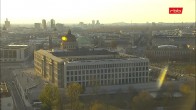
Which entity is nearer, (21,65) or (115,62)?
(115,62)

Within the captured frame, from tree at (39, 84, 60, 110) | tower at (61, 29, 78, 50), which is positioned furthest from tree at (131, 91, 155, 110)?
tower at (61, 29, 78, 50)

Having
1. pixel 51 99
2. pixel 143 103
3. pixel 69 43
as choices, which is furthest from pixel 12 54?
pixel 143 103

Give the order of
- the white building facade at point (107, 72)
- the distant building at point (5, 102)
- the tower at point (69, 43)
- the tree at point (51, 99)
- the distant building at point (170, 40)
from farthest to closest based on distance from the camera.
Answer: the distant building at point (170, 40)
the tower at point (69, 43)
the white building facade at point (107, 72)
the distant building at point (5, 102)
the tree at point (51, 99)

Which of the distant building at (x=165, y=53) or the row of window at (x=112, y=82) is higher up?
the distant building at (x=165, y=53)

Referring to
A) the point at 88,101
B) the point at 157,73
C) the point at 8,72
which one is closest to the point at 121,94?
the point at 88,101

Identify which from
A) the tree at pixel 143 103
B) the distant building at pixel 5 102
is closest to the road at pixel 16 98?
the distant building at pixel 5 102

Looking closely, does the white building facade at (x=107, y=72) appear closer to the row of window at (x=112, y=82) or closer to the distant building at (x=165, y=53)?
the row of window at (x=112, y=82)

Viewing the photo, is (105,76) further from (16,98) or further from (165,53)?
(165,53)

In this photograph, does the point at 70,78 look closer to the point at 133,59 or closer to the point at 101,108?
the point at 133,59

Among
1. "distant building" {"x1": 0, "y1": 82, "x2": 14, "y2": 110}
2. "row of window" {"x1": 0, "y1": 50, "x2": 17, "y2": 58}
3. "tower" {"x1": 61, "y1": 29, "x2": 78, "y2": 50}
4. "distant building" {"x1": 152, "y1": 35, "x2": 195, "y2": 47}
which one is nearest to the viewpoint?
"distant building" {"x1": 0, "y1": 82, "x2": 14, "y2": 110}

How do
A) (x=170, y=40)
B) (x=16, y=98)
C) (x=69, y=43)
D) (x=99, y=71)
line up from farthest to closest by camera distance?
(x=170, y=40), (x=69, y=43), (x=99, y=71), (x=16, y=98)

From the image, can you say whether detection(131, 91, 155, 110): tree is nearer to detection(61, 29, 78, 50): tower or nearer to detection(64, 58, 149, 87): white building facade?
detection(64, 58, 149, 87): white building facade
